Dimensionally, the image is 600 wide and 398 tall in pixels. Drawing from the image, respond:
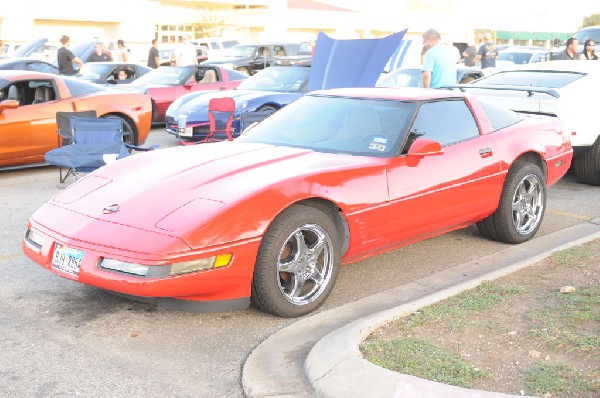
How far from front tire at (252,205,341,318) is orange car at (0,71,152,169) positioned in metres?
6.18

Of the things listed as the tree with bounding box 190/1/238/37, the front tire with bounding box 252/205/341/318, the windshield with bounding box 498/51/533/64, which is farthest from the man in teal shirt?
the tree with bounding box 190/1/238/37

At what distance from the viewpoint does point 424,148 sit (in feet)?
18.4

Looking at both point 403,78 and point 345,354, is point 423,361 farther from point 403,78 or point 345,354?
point 403,78

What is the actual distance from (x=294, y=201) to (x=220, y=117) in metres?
7.39

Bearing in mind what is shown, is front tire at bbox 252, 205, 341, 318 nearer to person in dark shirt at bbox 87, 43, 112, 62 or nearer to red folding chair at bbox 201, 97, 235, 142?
red folding chair at bbox 201, 97, 235, 142

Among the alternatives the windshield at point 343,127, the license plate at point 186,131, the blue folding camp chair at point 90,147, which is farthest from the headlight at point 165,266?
the license plate at point 186,131

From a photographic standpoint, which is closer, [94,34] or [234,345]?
[234,345]

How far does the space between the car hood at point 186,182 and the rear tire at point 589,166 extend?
4.88m

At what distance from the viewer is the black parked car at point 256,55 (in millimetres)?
25453

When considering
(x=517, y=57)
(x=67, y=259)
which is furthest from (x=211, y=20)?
(x=67, y=259)

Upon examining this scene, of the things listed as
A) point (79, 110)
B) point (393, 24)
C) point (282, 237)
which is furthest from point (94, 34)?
point (282, 237)

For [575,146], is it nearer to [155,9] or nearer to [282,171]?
[282,171]

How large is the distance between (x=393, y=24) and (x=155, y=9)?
27.9 meters

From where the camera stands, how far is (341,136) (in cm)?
594
